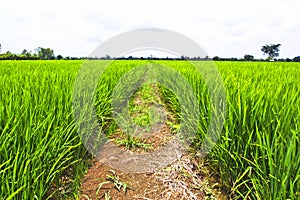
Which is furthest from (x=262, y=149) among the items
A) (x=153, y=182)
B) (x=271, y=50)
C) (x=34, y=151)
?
(x=271, y=50)

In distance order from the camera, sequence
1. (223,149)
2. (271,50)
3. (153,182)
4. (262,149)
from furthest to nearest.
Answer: (271,50), (153,182), (223,149), (262,149)

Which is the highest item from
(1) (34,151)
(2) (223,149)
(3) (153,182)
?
(1) (34,151)

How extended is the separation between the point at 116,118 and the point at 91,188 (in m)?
1.23

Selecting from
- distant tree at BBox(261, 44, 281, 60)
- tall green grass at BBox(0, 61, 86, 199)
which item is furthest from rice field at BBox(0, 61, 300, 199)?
distant tree at BBox(261, 44, 281, 60)

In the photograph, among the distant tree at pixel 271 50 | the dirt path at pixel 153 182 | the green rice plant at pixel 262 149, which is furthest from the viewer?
the distant tree at pixel 271 50

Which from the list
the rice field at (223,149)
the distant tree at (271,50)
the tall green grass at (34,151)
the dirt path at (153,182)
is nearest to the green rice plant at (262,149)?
the rice field at (223,149)

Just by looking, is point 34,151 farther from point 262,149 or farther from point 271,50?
point 271,50

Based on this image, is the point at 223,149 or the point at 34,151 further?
the point at 223,149

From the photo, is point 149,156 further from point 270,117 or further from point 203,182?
point 270,117

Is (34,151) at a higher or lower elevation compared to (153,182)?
higher

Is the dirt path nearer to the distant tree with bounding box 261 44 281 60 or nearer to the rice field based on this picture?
the rice field

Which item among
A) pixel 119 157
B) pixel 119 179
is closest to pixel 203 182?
pixel 119 179

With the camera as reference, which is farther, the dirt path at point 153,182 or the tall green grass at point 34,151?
the dirt path at point 153,182

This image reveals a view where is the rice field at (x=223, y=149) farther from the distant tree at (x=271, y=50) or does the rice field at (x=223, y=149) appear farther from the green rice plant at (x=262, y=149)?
the distant tree at (x=271, y=50)
